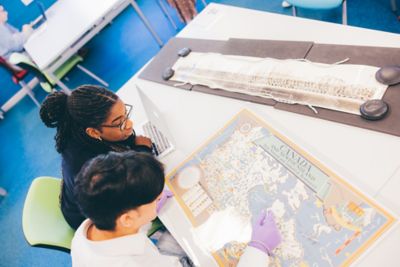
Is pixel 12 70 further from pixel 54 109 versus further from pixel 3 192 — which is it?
pixel 54 109

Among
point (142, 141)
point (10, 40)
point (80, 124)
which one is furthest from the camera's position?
point (10, 40)

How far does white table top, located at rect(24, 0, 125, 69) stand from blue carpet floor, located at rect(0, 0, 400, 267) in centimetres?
67

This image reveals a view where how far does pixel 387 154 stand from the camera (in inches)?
32.8

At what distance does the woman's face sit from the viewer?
1.11 meters

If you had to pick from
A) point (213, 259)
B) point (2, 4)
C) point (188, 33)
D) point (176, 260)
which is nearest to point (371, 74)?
point (213, 259)

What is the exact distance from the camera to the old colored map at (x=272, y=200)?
2.43ft

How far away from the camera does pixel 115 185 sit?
73cm

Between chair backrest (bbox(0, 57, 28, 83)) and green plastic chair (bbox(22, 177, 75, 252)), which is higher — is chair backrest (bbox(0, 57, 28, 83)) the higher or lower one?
the higher one

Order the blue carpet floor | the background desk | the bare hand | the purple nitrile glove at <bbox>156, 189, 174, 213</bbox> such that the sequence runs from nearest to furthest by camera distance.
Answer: the purple nitrile glove at <bbox>156, 189, 174, 213</bbox>
the bare hand
the blue carpet floor
the background desk

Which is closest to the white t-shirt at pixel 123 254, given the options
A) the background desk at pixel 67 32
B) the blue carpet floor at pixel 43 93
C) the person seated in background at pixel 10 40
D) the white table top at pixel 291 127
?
the white table top at pixel 291 127

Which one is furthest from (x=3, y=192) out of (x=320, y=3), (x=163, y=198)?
(x=320, y=3)

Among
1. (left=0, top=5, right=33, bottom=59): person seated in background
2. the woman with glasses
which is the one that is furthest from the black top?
(left=0, top=5, right=33, bottom=59): person seated in background

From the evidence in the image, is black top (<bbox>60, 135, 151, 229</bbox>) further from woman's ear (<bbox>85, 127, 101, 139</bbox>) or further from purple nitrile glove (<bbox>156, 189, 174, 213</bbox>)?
→ purple nitrile glove (<bbox>156, 189, 174, 213</bbox>)

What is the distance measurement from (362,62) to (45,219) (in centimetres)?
127
